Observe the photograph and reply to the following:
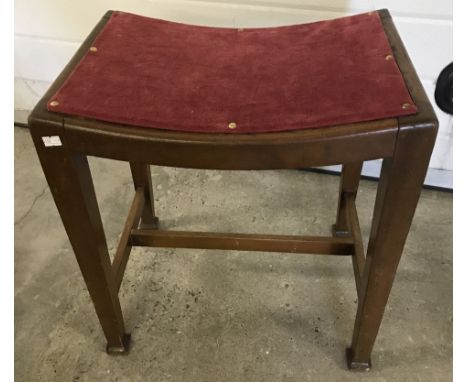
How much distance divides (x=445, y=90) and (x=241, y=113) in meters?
0.76

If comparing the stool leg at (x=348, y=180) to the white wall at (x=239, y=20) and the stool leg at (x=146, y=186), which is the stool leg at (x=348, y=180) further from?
the stool leg at (x=146, y=186)

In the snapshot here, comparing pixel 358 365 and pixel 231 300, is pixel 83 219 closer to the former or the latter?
pixel 231 300

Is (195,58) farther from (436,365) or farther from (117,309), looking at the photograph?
(436,365)

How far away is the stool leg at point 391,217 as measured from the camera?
63 centimetres

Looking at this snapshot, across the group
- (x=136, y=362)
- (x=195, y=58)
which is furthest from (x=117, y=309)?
(x=195, y=58)

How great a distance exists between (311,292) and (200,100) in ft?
2.00

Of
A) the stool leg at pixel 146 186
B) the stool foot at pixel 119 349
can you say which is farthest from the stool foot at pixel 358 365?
the stool leg at pixel 146 186

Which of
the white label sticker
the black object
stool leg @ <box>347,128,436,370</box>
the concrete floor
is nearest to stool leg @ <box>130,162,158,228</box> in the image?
the concrete floor

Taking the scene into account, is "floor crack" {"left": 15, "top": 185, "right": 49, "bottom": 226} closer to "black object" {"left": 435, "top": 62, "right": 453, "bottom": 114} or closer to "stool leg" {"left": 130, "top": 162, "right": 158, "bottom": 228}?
"stool leg" {"left": 130, "top": 162, "right": 158, "bottom": 228}

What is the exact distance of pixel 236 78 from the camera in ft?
2.46

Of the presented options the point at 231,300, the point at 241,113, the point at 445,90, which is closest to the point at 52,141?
the point at 241,113

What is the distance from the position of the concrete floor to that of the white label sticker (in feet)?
1.77

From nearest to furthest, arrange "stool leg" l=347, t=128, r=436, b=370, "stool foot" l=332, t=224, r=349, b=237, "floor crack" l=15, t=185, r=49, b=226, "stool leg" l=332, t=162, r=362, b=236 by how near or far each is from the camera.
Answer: "stool leg" l=347, t=128, r=436, b=370
"stool leg" l=332, t=162, r=362, b=236
"stool foot" l=332, t=224, r=349, b=237
"floor crack" l=15, t=185, r=49, b=226

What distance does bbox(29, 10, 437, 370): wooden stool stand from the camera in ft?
2.07
